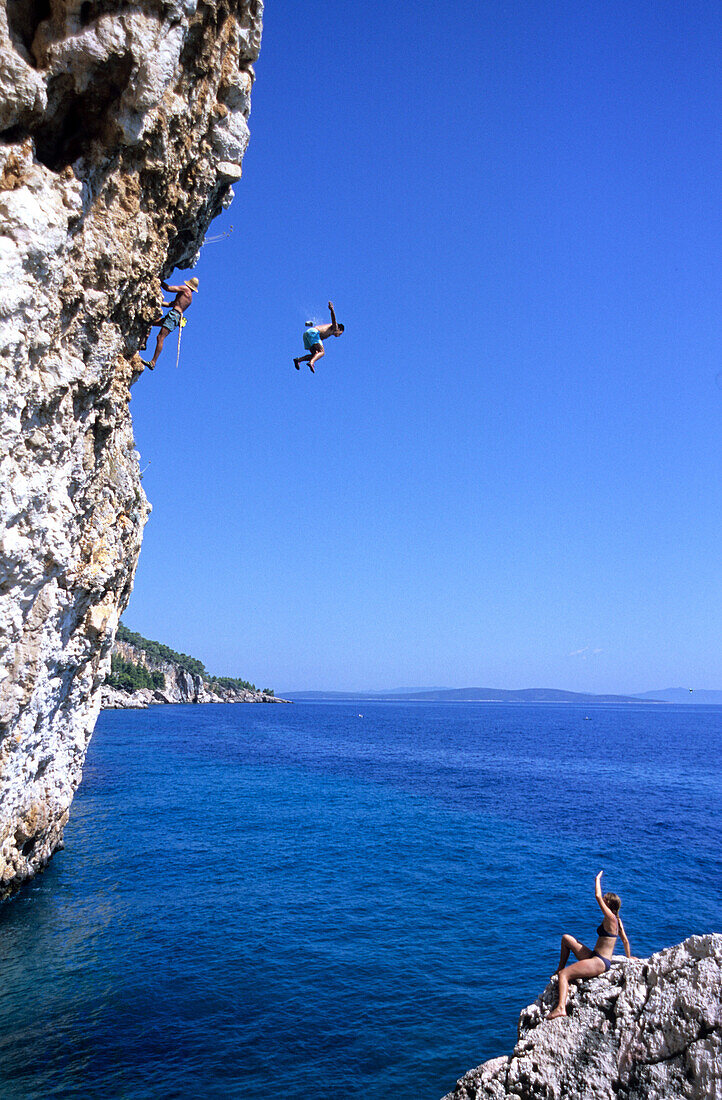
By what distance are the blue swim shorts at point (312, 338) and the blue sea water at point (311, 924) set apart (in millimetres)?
14145

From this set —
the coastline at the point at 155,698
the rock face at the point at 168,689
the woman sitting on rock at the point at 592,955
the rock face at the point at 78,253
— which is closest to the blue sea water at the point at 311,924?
the rock face at the point at 78,253

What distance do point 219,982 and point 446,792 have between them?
26.9 m

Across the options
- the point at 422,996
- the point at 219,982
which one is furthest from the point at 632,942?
the point at 219,982

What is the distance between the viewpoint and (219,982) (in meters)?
14.3

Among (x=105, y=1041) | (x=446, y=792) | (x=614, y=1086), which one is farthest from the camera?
(x=446, y=792)

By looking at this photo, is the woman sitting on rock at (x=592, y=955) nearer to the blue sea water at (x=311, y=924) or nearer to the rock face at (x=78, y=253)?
the blue sea water at (x=311, y=924)

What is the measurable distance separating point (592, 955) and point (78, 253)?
1333cm

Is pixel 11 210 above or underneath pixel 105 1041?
above

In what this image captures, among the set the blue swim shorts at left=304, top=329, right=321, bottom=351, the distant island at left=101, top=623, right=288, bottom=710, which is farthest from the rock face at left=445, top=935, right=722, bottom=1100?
the distant island at left=101, top=623, right=288, bottom=710

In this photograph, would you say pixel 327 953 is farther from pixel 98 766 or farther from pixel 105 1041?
pixel 98 766

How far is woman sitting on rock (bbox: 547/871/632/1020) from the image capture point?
7227 mm

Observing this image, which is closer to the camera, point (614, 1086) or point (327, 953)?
point (614, 1086)

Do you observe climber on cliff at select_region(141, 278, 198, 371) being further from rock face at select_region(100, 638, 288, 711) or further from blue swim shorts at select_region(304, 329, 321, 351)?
rock face at select_region(100, 638, 288, 711)

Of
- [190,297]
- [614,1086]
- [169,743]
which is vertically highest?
[190,297]
